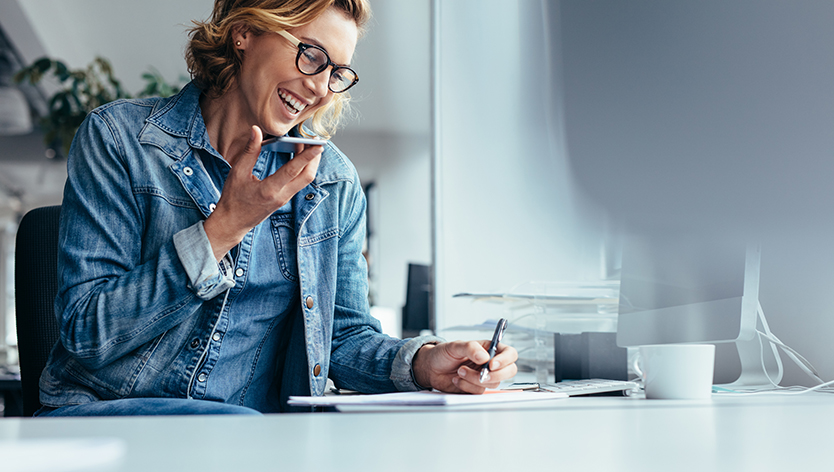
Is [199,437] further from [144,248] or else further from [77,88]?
[77,88]

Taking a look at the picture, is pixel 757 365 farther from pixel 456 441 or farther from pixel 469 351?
pixel 456 441

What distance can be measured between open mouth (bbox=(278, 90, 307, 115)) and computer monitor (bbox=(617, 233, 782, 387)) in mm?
607

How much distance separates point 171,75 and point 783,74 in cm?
564

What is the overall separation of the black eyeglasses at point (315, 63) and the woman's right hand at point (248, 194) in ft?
0.86

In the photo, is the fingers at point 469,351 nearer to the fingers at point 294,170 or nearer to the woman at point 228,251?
the woman at point 228,251

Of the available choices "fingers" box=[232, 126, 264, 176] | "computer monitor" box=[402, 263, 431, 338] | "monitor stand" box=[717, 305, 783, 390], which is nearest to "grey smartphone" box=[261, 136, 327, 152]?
"fingers" box=[232, 126, 264, 176]

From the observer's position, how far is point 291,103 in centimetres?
108

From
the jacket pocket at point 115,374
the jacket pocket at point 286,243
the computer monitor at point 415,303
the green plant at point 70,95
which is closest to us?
the jacket pocket at point 115,374

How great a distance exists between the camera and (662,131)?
14.5 inches

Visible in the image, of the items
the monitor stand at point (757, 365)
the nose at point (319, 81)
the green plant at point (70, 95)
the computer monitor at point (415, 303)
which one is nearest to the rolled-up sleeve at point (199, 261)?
the nose at point (319, 81)

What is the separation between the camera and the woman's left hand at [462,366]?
81 centimetres

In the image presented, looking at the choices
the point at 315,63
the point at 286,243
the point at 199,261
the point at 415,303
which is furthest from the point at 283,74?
the point at 415,303

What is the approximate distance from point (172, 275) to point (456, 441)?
0.58 m

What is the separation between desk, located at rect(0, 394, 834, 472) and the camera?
0.29m
